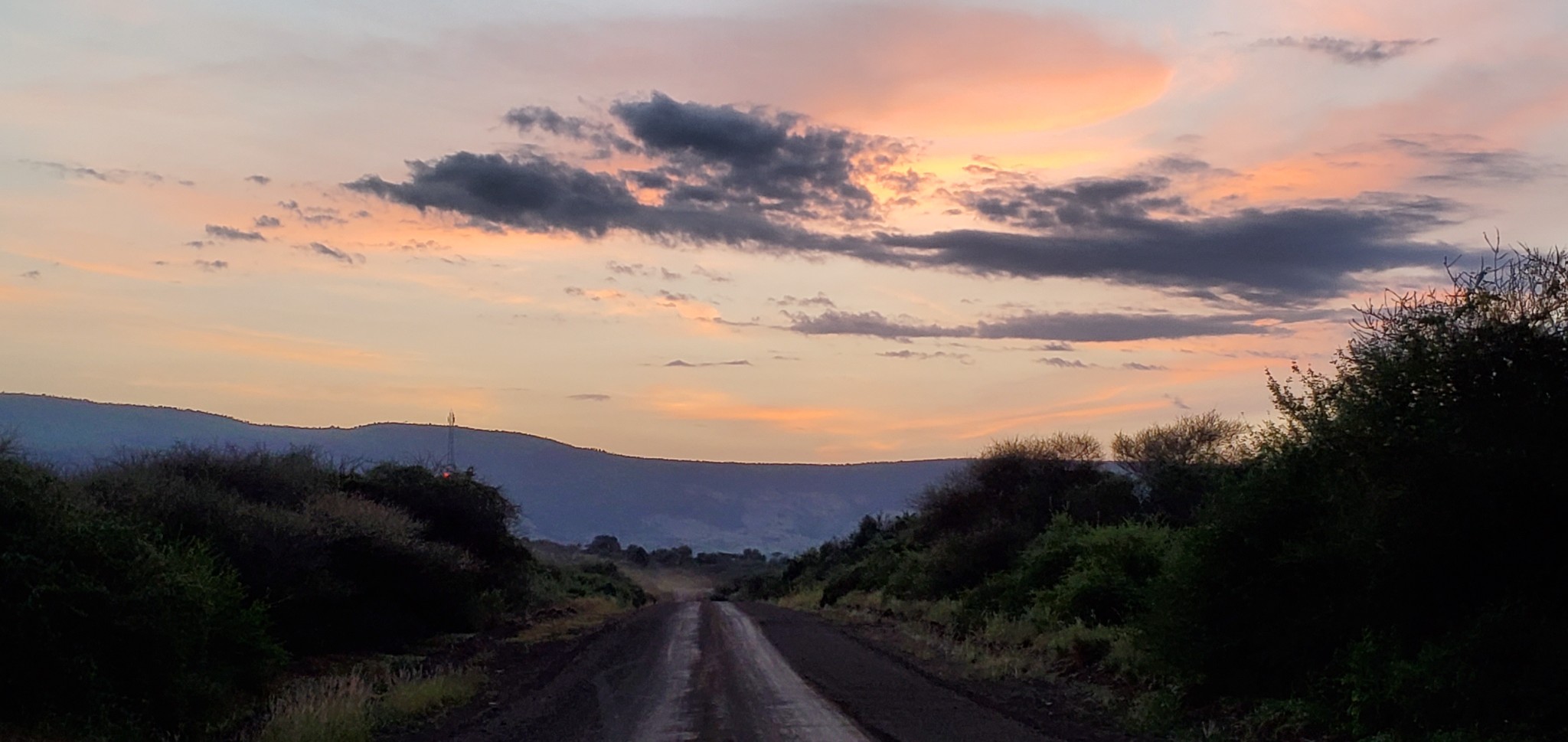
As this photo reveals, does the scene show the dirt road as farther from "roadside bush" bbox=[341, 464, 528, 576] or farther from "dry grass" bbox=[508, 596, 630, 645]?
"roadside bush" bbox=[341, 464, 528, 576]

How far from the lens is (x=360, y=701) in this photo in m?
14.5

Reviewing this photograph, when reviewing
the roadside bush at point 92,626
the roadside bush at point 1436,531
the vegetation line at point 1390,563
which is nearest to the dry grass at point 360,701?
the roadside bush at point 92,626

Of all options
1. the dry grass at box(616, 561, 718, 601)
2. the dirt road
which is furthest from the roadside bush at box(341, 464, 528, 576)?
the dry grass at box(616, 561, 718, 601)

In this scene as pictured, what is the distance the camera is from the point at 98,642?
11758mm

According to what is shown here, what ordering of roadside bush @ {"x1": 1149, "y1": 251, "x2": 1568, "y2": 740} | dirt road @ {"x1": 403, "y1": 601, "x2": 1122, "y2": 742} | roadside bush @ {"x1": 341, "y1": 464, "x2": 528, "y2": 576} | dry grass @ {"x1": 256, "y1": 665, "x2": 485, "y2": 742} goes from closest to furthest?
roadside bush @ {"x1": 1149, "y1": 251, "x2": 1568, "y2": 740} < dry grass @ {"x1": 256, "y1": 665, "x2": 485, "y2": 742} < dirt road @ {"x1": 403, "y1": 601, "x2": 1122, "y2": 742} < roadside bush @ {"x1": 341, "y1": 464, "x2": 528, "y2": 576}

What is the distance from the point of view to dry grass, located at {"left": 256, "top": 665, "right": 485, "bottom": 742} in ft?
41.4

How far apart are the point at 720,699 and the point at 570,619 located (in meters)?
22.6

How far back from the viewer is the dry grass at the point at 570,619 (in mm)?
30328

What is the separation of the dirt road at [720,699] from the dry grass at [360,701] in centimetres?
54

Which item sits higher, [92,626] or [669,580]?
[92,626]

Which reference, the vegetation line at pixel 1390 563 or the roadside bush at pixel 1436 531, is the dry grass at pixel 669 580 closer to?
the vegetation line at pixel 1390 563

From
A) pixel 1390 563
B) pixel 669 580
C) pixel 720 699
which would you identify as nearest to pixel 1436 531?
pixel 1390 563

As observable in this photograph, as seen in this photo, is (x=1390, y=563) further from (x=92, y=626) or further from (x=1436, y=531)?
(x=92, y=626)

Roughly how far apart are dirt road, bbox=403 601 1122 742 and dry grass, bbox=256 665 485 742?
1.78 feet
